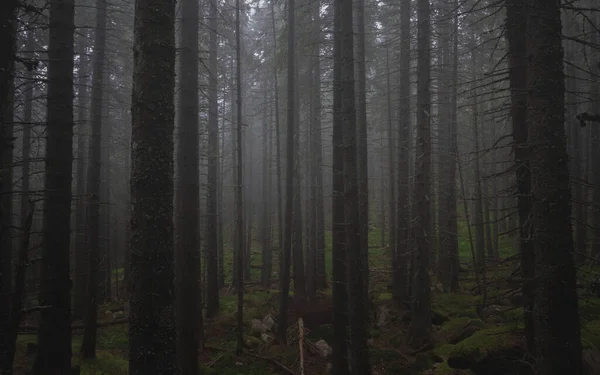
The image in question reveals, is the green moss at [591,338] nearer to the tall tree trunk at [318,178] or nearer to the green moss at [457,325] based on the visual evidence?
the green moss at [457,325]

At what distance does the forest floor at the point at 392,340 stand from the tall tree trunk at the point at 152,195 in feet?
8.71

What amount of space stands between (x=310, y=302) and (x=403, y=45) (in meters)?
11.4

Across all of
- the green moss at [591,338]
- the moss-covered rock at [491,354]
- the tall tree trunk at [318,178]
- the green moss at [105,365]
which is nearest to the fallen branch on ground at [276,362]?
the green moss at [105,365]

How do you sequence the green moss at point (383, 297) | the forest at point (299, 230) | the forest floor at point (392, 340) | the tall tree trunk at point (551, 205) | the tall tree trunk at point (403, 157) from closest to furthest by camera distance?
1. the forest at point (299, 230)
2. the tall tree trunk at point (551, 205)
3. the forest floor at point (392, 340)
4. the tall tree trunk at point (403, 157)
5. the green moss at point (383, 297)

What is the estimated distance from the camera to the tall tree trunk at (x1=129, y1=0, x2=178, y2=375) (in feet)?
11.7

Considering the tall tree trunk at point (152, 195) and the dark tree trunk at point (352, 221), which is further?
the dark tree trunk at point (352, 221)

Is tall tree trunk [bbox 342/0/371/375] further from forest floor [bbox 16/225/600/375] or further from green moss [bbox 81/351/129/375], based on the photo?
green moss [bbox 81/351/129/375]

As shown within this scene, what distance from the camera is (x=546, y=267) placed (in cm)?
473

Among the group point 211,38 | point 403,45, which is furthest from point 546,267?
point 211,38

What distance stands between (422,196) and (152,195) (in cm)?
875

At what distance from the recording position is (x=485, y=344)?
24.5ft

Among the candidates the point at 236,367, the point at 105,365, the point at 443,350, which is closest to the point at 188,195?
the point at 105,365

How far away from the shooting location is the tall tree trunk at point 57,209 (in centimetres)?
659

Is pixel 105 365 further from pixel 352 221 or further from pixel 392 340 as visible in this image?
pixel 392 340
